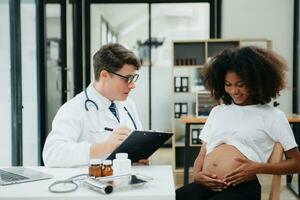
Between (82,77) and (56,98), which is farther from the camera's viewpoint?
(82,77)

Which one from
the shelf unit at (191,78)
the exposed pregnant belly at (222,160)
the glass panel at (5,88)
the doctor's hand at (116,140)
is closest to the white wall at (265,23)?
the shelf unit at (191,78)

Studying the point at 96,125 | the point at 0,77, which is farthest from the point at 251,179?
the point at 0,77

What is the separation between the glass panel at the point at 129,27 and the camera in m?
5.98

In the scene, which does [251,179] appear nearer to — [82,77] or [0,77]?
[0,77]

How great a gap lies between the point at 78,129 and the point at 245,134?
79 cm

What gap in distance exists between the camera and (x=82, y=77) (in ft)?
18.5

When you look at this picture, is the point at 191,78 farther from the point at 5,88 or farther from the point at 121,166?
the point at 121,166

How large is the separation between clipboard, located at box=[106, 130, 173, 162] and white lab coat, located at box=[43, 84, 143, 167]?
18cm

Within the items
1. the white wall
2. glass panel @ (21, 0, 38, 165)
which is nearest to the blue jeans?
glass panel @ (21, 0, 38, 165)

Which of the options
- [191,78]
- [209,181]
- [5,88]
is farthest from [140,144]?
[191,78]

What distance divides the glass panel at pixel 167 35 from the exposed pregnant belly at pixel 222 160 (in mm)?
3977

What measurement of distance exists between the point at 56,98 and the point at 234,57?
272 centimetres

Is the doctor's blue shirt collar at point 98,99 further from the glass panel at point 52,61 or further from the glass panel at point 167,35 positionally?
the glass panel at point 167,35

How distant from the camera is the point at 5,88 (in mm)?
3068
